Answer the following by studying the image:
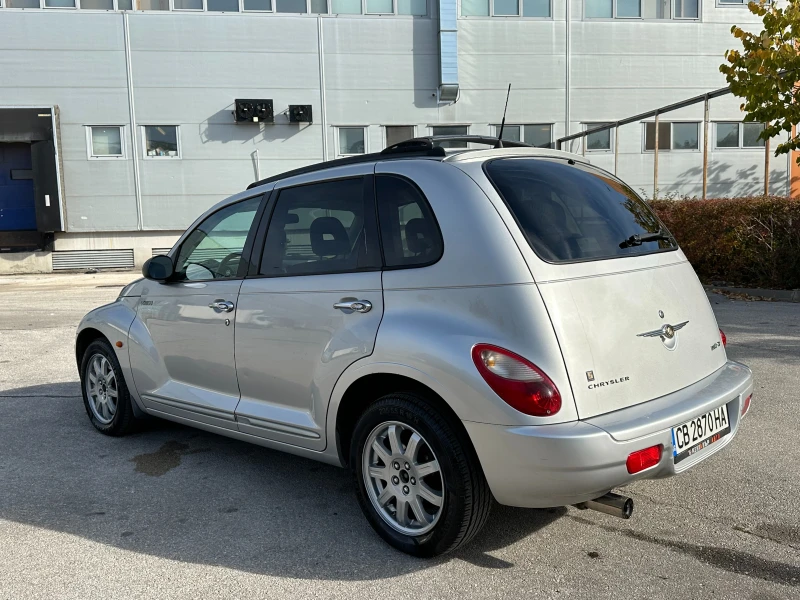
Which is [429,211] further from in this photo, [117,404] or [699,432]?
[117,404]

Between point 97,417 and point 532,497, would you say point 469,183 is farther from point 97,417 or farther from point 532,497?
point 97,417

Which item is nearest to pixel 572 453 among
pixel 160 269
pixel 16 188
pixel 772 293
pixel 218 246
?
pixel 218 246

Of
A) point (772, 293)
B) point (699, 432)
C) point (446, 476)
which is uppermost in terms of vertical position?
point (699, 432)

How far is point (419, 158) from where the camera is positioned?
141 inches

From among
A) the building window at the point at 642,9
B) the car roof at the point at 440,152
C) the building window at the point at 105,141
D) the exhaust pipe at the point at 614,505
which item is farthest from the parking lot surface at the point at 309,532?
the building window at the point at 642,9

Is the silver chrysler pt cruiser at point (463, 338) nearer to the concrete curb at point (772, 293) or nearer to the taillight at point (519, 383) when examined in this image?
the taillight at point (519, 383)

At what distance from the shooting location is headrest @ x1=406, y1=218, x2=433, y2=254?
11.0ft

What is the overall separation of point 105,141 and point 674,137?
1735cm

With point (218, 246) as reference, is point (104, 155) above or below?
above

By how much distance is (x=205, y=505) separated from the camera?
4012 millimetres

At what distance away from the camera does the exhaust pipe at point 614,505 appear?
125 inches

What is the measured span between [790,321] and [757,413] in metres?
4.64

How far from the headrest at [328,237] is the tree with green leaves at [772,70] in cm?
1063

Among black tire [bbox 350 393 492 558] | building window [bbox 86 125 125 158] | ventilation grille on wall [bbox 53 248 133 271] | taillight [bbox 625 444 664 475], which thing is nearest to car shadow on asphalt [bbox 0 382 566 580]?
black tire [bbox 350 393 492 558]
